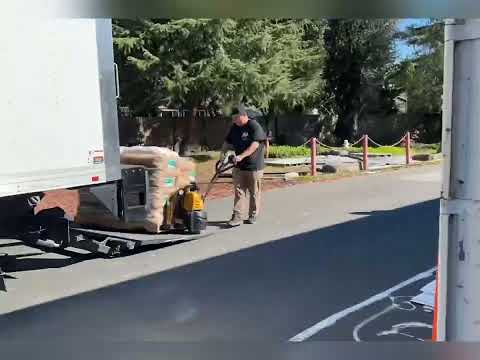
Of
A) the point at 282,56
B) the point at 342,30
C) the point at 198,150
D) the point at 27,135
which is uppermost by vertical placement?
the point at 342,30

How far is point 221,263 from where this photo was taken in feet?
21.4

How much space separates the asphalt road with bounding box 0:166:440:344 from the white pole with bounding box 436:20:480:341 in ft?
7.55

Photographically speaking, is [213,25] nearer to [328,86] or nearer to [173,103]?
[173,103]

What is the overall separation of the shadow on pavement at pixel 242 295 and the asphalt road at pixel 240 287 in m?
0.01

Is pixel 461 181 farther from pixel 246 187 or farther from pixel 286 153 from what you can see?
pixel 286 153

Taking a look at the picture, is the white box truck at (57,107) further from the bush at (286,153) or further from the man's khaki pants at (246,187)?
the bush at (286,153)

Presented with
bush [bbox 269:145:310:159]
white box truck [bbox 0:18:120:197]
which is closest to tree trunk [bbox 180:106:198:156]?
bush [bbox 269:145:310:159]

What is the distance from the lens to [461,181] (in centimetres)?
212

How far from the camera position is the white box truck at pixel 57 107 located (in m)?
4.85

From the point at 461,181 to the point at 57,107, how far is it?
13.3 feet

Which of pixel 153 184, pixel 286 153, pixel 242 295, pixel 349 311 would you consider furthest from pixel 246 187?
pixel 286 153

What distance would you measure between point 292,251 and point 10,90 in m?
3.79

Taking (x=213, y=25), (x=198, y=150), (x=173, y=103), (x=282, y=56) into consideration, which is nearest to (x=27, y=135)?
(x=213, y=25)

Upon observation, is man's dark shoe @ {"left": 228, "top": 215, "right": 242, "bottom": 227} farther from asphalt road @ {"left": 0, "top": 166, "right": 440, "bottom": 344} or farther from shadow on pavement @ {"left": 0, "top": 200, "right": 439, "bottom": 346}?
shadow on pavement @ {"left": 0, "top": 200, "right": 439, "bottom": 346}
